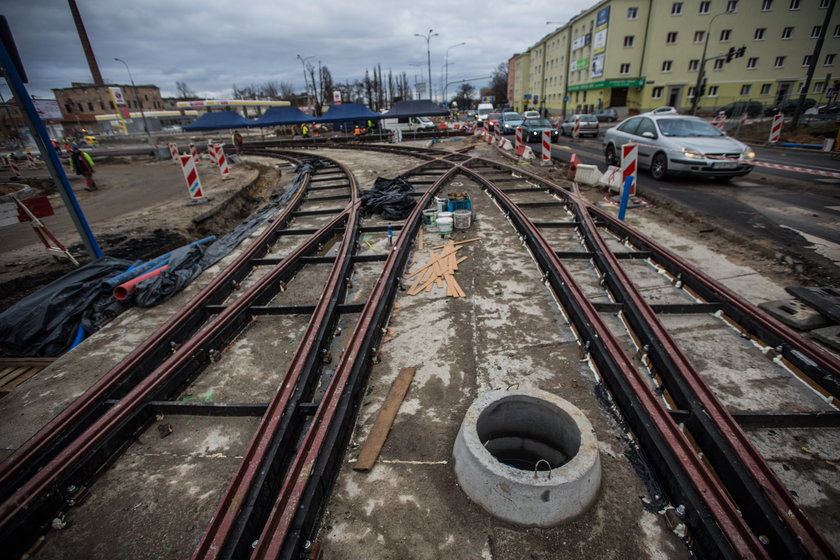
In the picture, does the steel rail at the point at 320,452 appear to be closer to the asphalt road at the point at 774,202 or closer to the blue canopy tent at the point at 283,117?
the asphalt road at the point at 774,202

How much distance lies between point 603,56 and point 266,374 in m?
56.2

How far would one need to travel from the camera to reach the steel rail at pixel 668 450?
1.84 metres

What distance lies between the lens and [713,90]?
148 feet

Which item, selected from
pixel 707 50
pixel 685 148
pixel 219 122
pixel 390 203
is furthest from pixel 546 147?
pixel 707 50

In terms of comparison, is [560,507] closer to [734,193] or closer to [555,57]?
[734,193]

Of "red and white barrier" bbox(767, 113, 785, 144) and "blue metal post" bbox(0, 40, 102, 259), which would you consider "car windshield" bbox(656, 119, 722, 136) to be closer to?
"red and white barrier" bbox(767, 113, 785, 144)

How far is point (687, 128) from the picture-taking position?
10.2 m

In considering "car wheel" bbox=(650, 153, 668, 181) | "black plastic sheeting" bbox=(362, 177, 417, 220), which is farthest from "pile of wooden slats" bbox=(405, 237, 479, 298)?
"car wheel" bbox=(650, 153, 668, 181)

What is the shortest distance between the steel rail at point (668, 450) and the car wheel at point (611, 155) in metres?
10.4

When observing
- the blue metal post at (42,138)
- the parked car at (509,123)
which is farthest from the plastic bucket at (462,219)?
the parked car at (509,123)

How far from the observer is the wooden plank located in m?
2.54

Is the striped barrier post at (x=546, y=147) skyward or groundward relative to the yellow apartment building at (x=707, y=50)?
groundward

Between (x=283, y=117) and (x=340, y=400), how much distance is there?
29.1m

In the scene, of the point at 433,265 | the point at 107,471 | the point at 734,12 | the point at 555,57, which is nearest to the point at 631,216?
the point at 433,265
